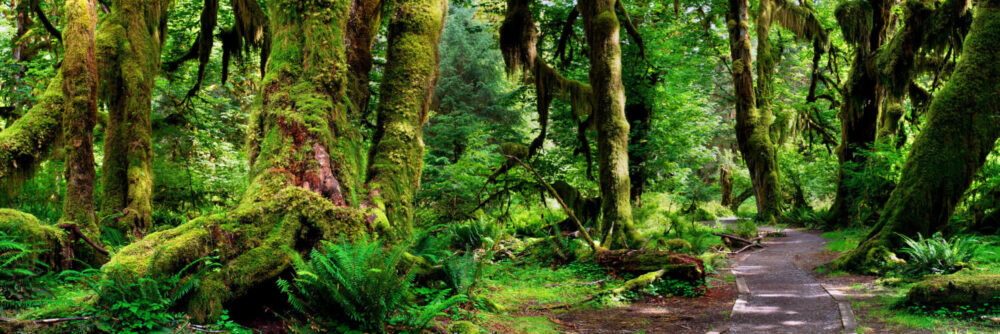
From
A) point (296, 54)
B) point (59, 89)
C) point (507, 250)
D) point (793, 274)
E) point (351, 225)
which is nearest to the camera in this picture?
point (351, 225)

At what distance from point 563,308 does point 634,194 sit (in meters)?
11.3

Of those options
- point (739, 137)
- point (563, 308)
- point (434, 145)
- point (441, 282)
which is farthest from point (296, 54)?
point (434, 145)

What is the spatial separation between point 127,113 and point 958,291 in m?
12.0

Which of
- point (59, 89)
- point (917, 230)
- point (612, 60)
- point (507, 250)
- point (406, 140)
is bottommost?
point (507, 250)

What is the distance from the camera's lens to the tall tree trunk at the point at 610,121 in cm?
952

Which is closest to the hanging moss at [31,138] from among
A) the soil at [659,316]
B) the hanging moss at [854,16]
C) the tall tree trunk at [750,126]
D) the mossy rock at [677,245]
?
the soil at [659,316]

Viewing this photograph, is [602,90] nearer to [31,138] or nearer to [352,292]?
[352,292]

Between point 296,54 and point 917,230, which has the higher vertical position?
point 296,54

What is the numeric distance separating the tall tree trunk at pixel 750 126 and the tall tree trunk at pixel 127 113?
1644 centimetres

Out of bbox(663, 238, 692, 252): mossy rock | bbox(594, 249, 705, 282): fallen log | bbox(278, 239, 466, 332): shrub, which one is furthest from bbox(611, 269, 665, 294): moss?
bbox(278, 239, 466, 332): shrub

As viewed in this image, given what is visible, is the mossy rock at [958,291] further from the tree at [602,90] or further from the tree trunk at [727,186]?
the tree trunk at [727,186]

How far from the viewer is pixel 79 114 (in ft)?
23.6

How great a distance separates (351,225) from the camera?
4746 mm

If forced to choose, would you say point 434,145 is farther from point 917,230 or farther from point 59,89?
point 917,230
